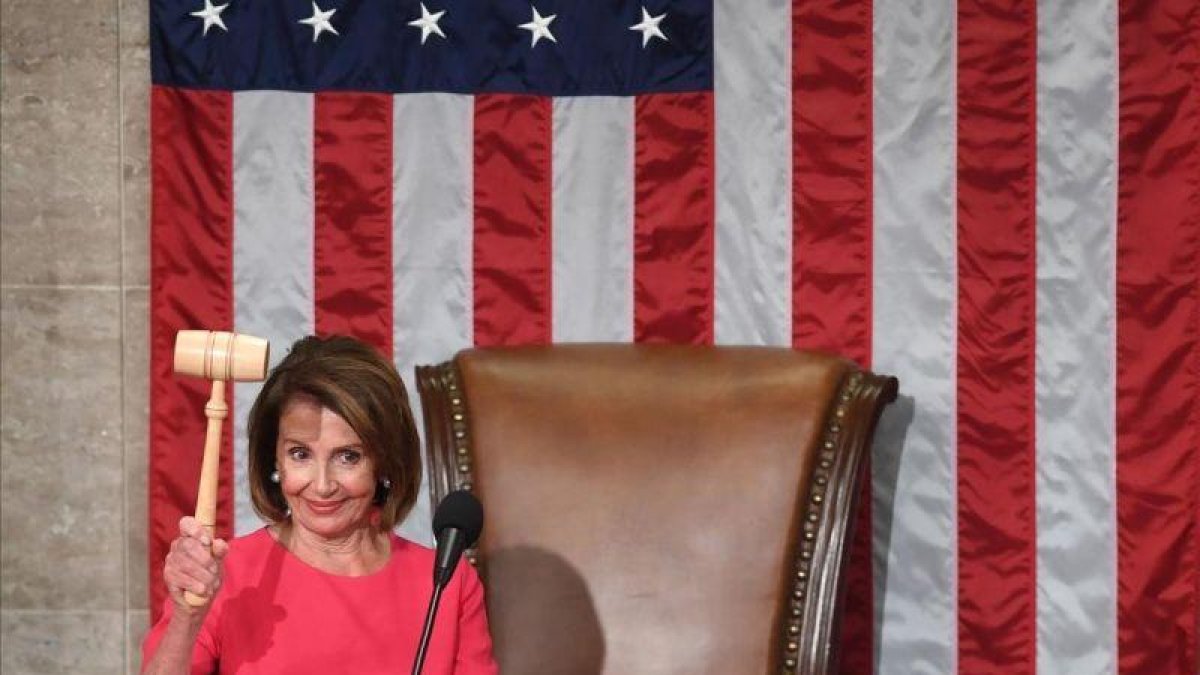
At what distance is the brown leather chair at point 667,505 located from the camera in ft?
11.1

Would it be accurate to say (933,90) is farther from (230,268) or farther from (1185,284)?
(230,268)

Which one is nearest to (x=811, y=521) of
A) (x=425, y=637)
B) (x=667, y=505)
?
(x=667, y=505)

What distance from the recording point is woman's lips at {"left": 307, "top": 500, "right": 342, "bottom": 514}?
260 centimetres

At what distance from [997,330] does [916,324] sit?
7.0 inches

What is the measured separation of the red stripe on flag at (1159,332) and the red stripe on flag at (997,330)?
0.66 feet

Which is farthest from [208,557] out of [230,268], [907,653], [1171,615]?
[1171,615]

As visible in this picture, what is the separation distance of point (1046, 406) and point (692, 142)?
38.9 inches

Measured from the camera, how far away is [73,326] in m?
4.08

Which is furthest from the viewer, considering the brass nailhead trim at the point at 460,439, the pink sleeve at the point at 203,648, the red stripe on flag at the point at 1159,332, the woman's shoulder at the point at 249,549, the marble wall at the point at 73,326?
the marble wall at the point at 73,326

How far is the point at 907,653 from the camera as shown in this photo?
3.91 metres

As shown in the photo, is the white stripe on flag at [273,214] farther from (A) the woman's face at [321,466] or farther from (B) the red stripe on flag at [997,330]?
(B) the red stripe on flag at [997,330]

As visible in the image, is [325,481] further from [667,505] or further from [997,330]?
[997,330]

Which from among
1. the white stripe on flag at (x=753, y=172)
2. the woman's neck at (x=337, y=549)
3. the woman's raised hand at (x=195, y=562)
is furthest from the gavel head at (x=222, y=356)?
the white stripe on flag at (x=753, y=172)

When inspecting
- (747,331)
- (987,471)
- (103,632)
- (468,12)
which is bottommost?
(103,632)
